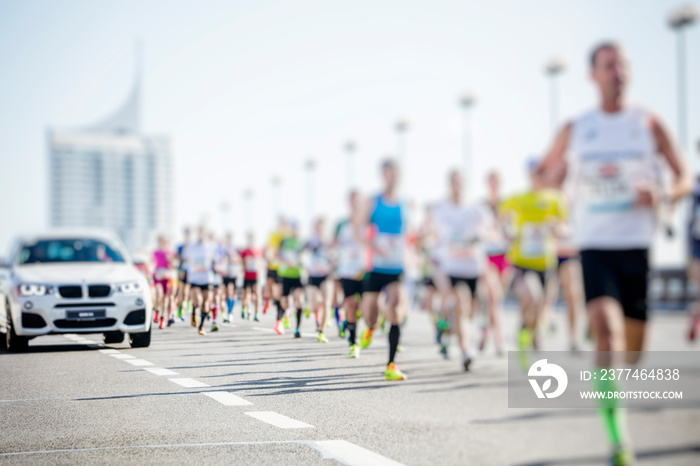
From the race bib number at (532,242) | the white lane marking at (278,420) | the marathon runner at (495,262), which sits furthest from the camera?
the marathon runner at (495,262)

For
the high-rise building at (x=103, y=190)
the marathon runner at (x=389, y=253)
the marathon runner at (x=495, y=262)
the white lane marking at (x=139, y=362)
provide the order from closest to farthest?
the marathon runner at (x=389, y=253)
the marathon runner at (x=495, y=262)
the white lane marking at (x=139, y=362)
the high-rise building at (x=103, y=190)

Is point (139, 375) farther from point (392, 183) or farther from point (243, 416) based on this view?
point (392, 183)

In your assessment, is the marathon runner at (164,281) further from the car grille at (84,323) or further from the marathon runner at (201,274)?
the car grille at (84,323)

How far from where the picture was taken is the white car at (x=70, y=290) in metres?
9.42

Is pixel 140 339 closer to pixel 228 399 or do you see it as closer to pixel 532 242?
pixel 228 399

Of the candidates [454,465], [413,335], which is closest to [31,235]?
[454,465]

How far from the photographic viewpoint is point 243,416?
784 centimetres

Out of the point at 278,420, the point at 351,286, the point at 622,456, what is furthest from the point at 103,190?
the point at 622,456

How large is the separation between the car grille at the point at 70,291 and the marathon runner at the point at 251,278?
A: 301cm

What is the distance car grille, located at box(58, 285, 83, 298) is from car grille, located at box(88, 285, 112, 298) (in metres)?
0.10

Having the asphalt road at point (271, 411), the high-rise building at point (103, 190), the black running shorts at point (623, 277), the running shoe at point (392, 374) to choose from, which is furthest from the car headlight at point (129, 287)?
the high-rise building at point (103, 190)

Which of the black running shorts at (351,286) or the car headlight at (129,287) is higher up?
the car headlight at (129,287)

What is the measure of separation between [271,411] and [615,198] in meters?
4.41

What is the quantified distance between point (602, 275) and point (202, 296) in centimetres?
603
